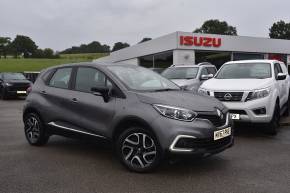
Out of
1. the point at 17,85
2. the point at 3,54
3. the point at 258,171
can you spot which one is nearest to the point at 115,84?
the point at 258,171

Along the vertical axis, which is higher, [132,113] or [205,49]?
[205,49]

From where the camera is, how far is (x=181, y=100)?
5.48 meters

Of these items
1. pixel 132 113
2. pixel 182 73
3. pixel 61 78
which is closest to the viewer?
pixel 132 113

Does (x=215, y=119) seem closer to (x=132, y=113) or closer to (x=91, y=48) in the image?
(x=132, y=113)

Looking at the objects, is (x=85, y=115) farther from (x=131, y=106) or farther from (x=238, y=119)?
(x=238, y=119)

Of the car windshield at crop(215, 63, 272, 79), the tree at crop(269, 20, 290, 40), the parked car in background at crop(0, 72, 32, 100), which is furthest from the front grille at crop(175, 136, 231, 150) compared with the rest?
the tree at crop(269, 20, 290, 40)

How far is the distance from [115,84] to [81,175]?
145 centimetres

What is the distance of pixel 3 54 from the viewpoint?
120750mm

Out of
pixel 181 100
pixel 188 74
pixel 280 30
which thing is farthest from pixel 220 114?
pixel 280 30

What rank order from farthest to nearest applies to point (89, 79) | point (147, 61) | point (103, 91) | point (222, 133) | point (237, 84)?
point (147, 61) → point (237, 84) → point (89, 79) → point (103, 91) → point (222, 133)

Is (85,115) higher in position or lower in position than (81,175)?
higher

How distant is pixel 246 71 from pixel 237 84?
1.16 meters

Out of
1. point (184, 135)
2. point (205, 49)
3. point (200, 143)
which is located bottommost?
point (200, 143)

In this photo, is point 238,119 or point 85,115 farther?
point 238,119
